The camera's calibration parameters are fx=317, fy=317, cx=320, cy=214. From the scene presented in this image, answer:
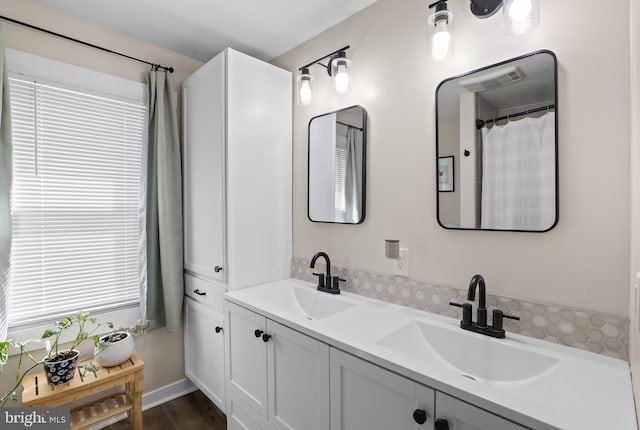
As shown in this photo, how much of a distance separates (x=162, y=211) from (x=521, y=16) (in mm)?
2142

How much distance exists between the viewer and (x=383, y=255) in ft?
5.61

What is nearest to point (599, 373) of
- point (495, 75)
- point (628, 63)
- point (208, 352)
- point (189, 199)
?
point (628, 63)

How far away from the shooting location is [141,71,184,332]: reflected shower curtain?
2.12 meters

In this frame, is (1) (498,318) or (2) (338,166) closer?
(1) (498,318)

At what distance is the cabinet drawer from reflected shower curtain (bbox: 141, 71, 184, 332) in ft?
0.27

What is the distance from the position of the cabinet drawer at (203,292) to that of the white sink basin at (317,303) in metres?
0.47

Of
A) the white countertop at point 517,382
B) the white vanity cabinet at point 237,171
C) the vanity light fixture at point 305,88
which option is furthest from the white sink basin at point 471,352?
the vanity light fixture at point 305,88

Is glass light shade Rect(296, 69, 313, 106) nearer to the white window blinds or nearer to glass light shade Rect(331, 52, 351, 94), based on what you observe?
glass light shade Rect(331, 52, 351, 94)

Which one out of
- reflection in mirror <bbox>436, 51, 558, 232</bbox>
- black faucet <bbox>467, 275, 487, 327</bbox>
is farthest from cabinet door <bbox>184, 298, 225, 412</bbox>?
reflection in mirror <bbox>436, 51, 558, 232</bbox>

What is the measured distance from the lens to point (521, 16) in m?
1.10

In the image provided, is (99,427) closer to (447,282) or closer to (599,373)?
(447,282)

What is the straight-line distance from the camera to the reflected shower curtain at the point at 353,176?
1800 mm

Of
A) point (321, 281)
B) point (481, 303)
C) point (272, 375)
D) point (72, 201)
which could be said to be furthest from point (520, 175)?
point (72, 201)

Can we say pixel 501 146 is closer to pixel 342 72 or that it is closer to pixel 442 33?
pixel 442 33
